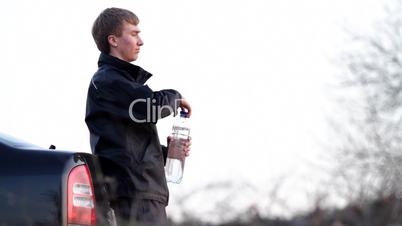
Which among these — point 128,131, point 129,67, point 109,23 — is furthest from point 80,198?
point 109,23

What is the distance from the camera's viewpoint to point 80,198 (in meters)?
4.31

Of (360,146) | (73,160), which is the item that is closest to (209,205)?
(73,160)

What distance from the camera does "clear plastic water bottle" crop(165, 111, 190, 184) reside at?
5.11m

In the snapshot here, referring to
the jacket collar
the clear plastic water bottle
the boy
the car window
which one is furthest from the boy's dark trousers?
the jacket collar

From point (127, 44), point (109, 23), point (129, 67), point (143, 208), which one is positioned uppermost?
point (109, 23)

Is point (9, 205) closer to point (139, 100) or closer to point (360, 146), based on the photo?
point (139, 100)

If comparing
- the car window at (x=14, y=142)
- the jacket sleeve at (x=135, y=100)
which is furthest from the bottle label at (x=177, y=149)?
the car window at (x=14, y=142)

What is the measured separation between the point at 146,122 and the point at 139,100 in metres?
0.12

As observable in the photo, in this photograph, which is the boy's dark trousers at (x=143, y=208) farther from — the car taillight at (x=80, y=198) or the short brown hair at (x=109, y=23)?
the short brown hair at (x=109, y=23)

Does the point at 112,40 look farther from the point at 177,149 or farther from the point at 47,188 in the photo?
the point at 47,188

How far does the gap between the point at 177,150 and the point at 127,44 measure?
0.61m

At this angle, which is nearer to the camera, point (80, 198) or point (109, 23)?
point (80, 198)

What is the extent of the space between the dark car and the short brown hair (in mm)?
933

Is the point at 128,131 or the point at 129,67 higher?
the point at 129,67
